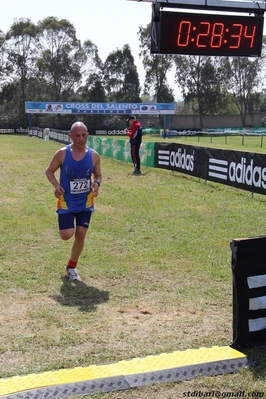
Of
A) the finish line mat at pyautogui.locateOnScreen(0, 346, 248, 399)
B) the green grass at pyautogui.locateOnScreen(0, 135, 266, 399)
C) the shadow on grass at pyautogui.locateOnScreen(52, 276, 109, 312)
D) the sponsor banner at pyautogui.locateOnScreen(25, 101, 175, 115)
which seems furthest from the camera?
the sponsor banner at pyautogui.locateOnScreen(25, 101, 175, 115)

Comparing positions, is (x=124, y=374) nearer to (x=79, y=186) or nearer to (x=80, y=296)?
(x=80, y=296)

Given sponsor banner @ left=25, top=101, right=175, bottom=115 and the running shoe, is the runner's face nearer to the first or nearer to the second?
the running shoe

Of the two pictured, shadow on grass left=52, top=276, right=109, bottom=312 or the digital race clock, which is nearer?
shadow on grass left=52, top=276, right=109, bottom=312

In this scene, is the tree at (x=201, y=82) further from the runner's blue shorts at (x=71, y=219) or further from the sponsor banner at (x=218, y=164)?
the runner's blue shorts at (x=71, y=219)

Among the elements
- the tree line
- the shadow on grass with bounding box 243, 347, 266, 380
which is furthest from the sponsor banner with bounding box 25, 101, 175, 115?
the shadow on grass with bounding box 243, 347, 266, 380

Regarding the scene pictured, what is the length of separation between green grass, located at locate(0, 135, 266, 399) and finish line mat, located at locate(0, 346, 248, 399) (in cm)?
11

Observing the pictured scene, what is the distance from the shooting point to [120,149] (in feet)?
73.4

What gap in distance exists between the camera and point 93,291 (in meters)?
5.82

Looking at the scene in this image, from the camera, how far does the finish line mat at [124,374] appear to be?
3.60m

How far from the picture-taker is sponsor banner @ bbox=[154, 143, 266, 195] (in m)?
12.1

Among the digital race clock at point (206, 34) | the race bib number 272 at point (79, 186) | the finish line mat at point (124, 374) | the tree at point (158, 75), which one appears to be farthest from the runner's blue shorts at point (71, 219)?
the tree at point (158, 75)

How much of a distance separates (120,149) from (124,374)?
1890 centimetres

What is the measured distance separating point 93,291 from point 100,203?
6257mm

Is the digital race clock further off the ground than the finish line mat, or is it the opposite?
the digital race clock
